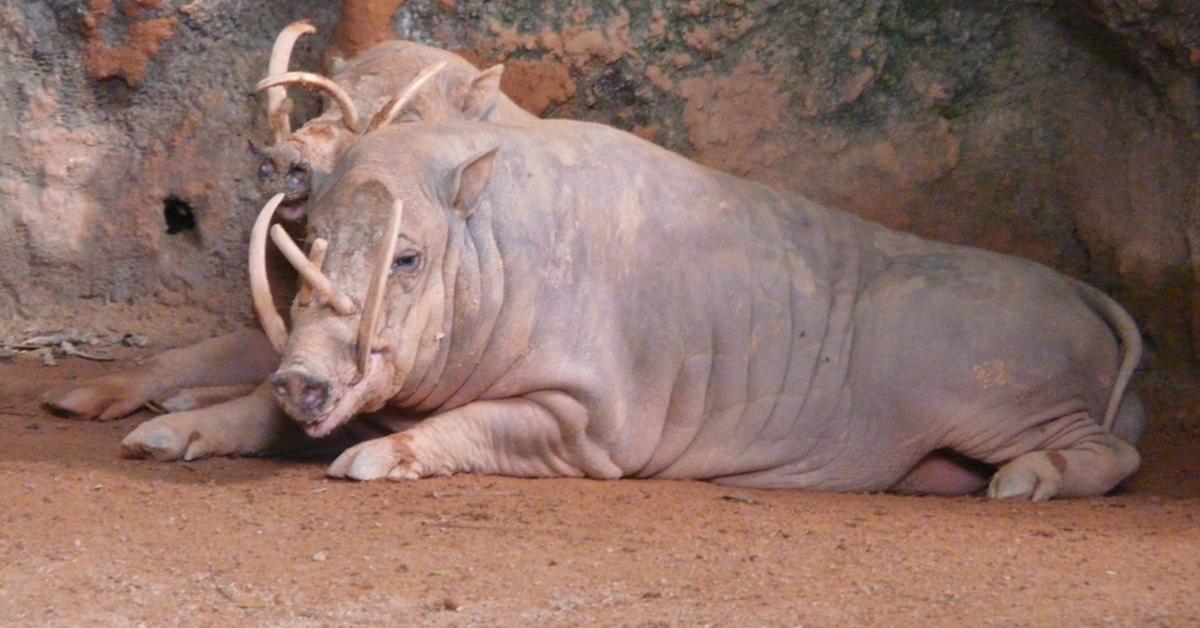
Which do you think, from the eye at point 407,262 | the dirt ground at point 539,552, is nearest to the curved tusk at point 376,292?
the eye at point 407,262

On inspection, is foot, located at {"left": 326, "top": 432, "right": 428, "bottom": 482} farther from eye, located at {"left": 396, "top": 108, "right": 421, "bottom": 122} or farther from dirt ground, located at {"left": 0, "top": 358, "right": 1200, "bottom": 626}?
eye, located at {"left": 396, "top": 108, "right": 421, "bottom": 122}

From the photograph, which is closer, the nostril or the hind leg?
the nostril

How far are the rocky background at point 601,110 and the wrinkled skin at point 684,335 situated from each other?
0.61 meters

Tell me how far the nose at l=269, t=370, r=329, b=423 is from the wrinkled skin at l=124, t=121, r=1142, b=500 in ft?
0.34

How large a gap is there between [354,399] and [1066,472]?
7.65 ft

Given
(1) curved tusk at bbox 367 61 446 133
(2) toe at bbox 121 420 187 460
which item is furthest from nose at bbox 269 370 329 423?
(1) curved tusk at bbox 367 61 446 133

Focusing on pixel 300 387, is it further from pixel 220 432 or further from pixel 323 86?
pixel 323 86

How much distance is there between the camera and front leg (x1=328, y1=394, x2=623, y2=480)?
5.28 meters

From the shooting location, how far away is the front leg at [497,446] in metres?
5.28

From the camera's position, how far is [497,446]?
18.0ft

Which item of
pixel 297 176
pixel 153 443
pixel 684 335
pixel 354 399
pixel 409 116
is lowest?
pixel 153 443

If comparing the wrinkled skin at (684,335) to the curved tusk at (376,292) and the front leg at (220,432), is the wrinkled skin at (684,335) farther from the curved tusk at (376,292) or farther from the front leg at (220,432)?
the front leg at (220,432)

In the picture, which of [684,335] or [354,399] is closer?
[354,399]

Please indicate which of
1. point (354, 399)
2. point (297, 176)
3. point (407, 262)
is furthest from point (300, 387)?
point (297, 176)
